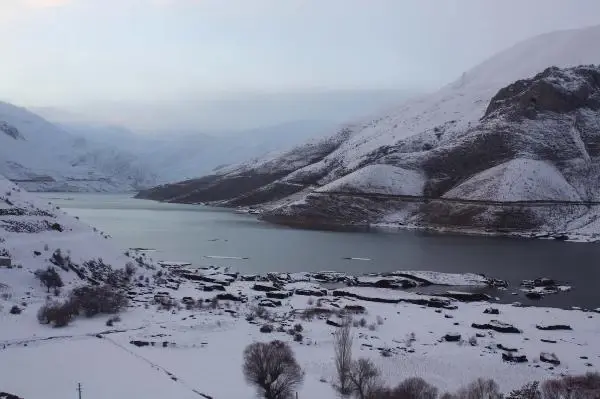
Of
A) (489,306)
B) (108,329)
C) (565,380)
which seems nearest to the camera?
(565,380)

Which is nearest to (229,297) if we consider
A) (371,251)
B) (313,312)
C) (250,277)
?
(313,312)

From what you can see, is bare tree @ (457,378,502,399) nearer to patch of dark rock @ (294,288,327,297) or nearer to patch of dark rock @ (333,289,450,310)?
patch of dark rock @ (333,289,450,310)

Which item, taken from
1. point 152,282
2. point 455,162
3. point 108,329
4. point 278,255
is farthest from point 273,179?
point 108,329

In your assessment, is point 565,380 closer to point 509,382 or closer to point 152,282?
point 509,382

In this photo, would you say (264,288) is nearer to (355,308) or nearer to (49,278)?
(355,308)

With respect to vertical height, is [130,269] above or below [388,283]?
above

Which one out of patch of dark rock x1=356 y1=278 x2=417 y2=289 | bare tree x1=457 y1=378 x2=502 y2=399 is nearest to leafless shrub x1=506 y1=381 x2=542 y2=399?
bare tree x1=457 y1=378 x2=502 y2=399
